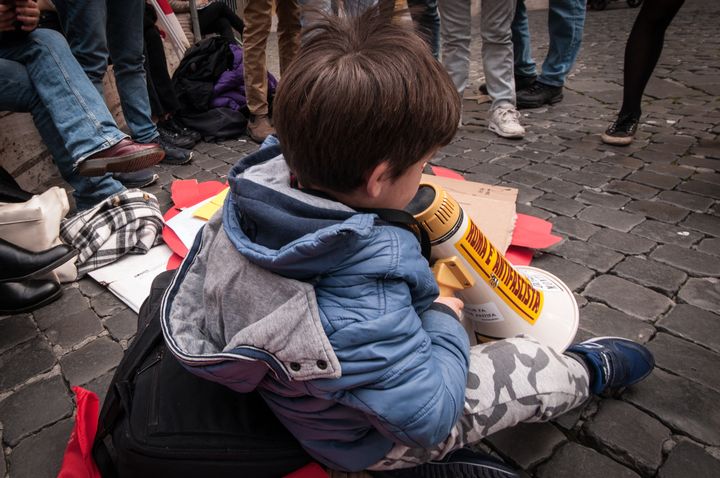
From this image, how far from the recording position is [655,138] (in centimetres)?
311

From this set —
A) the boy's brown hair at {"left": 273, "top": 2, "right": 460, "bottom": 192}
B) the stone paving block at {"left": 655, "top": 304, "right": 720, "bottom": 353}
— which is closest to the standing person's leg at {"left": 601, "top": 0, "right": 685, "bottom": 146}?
the stone paving block at {"left": 655, "top": 304, "right": 720, "bottom": 353}

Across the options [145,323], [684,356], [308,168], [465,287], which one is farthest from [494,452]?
[145,323]

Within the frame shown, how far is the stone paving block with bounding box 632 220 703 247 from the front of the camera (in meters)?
2.03

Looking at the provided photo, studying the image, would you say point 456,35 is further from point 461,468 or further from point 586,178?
point 461,468

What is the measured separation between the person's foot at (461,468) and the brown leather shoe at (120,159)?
1.80 m

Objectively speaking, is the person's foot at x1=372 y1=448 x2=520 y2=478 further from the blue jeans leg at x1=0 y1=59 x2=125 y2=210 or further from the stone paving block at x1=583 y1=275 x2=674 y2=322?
the blue jeans leg at x1=0 y1=59 x2=125 y2=210

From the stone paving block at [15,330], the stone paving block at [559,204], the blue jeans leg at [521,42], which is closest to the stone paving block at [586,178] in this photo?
the stone paving block at [559,204]

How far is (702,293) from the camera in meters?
1.73

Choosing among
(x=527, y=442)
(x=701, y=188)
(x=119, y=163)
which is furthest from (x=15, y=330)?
(x=701, y=188)

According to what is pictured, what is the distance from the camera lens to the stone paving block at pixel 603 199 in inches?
93.4

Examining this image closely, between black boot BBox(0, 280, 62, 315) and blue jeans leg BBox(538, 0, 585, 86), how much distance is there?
147 inches

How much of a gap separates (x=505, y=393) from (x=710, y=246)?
1476 millimetres

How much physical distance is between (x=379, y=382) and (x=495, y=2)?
3069mm

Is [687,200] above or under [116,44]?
under
